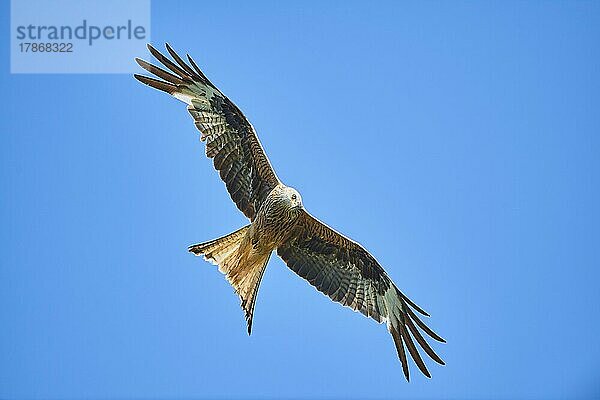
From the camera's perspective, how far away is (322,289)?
1084cm

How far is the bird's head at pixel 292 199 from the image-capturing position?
10.0 meters

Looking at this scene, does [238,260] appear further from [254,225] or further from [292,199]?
[292,199]

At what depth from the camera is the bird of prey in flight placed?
33.5 feet

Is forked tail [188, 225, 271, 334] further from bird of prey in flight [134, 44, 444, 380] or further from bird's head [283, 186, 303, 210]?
bird's head [283, 186, 303, 210]

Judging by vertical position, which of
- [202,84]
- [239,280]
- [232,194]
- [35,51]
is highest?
[35,51]

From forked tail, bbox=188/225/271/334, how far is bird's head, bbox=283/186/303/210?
0.49 m

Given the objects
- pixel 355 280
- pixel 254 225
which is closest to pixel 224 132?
pixel 254 225

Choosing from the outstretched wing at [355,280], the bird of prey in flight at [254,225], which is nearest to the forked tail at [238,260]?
the bird of prey in flight at [254,225]

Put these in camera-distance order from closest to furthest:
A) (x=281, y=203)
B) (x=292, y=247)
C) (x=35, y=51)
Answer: (x=281, y=203), (x=292, y=247), (x=35, y=51)

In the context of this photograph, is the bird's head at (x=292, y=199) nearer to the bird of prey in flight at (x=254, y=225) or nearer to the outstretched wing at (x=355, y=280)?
the bird of prey in flight at (x=254, y=225)

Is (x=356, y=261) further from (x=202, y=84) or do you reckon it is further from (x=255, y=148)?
(x=202, y=84)

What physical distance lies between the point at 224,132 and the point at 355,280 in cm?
187

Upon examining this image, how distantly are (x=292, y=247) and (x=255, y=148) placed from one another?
1.05m

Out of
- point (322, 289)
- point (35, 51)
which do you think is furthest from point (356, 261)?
point (35, 51)
